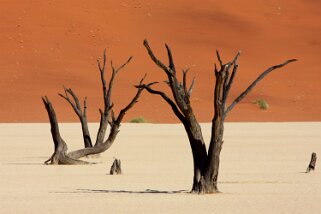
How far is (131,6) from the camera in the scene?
72.9 metres

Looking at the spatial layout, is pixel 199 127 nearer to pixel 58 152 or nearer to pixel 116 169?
pixel 116 169

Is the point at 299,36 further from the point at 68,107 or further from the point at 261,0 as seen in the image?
the point at 68,107

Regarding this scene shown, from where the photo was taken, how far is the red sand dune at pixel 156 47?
58094mm

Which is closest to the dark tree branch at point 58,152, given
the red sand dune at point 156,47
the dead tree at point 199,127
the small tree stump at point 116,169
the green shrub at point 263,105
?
the small tree stump at point 116,169

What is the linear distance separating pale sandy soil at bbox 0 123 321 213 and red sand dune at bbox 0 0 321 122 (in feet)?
83.5

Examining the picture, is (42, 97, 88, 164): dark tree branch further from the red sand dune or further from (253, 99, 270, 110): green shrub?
(253, 99, 270, 110): green shrub

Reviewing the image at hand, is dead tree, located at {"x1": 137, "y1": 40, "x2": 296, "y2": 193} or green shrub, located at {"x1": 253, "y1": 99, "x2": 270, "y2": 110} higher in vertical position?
green shrub, located at {"x1": 253, "y1": 99, "x2": 270, "y2": 110}

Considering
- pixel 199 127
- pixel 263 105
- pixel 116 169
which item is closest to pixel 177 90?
pixel 199 127

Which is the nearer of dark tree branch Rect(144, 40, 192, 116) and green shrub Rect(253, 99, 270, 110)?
dark tree branch Rect(144, 40, 192, 116)

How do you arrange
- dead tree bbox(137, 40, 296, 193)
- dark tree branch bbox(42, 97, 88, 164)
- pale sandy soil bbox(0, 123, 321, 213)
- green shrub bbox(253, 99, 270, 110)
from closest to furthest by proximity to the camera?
pale sandy soil bbox(0, 123, 321, 213) → dead tree bbox(137, 40, 296, 193) → dark tree branch bbox(42, 97, 88, 164) → green shrub bbox(253, 99, 270, 110)

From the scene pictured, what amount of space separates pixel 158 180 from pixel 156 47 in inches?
1983

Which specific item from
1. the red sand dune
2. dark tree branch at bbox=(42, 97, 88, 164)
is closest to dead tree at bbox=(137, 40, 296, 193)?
dark tree branch at bbox=(42, 97, 88, 164)

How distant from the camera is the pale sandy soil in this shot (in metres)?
12.5

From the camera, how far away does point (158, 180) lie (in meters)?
17.1
